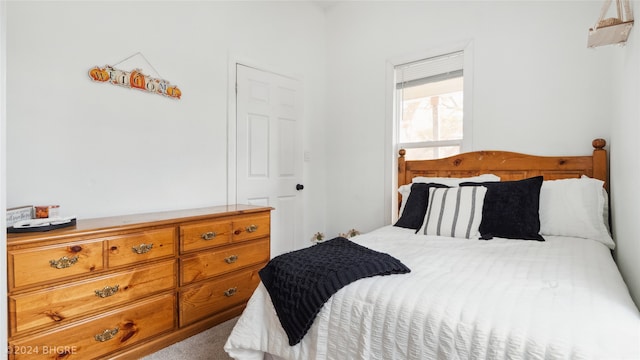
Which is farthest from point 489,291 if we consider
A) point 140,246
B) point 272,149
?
point 272,149

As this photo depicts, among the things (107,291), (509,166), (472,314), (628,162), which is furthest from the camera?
(509,166)

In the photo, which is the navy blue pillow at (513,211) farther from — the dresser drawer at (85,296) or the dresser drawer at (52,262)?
the dresser drawer at (52,262)

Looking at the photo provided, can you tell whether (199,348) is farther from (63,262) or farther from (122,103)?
(122,103)

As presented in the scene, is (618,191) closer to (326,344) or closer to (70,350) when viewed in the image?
(326,344)

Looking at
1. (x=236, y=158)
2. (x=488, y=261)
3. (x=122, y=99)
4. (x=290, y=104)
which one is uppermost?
(x=290, y=104)

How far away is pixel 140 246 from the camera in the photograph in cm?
181

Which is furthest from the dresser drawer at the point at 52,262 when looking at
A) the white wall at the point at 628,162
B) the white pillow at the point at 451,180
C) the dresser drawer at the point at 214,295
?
the white wall at the point at 628,162

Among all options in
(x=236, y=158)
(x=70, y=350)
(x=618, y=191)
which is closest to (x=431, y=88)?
(x=618, y=191)

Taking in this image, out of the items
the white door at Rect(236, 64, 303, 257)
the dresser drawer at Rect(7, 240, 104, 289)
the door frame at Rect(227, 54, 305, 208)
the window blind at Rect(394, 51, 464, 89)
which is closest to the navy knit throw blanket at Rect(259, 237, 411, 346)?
the dresser drawer at Rect(7, 240, 104, 289)

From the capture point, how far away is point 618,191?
5.83 ft

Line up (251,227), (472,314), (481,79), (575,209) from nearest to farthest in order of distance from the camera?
(472,314) < (575,209) < (251,227) < (481,79)

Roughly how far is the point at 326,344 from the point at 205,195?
183 centimetres

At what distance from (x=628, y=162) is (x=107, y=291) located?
2557 millimetres

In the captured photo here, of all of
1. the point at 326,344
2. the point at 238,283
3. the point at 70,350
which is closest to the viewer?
the point at 326,344
